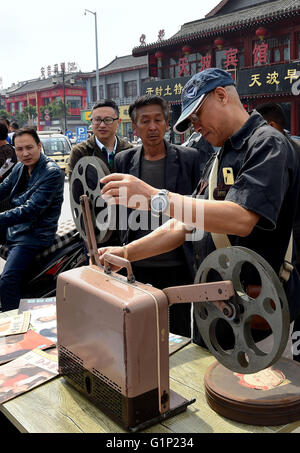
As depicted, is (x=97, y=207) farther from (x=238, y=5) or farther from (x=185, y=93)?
(x=238, y=5)

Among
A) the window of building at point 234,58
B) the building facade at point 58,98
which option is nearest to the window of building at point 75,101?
the building facade at point 58,98

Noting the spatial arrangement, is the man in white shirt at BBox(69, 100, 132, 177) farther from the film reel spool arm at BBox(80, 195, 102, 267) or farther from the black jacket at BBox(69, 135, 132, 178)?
the film reel spool arm at BBox(80, 195, 102, 267)

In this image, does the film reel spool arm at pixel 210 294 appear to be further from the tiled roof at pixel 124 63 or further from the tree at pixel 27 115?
the tree at pixel 27 115

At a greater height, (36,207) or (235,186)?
(235,186)

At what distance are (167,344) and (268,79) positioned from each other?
1903cm

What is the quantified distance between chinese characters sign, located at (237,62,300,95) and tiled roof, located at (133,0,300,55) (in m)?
2.01

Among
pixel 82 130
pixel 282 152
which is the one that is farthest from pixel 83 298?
pixel 82 130

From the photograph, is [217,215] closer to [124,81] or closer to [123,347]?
[123,347]

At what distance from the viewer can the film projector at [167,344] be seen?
1.25 metres

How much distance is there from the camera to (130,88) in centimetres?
3741

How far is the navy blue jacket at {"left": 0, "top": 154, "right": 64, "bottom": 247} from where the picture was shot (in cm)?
364

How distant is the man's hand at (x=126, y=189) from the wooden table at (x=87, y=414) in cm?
65

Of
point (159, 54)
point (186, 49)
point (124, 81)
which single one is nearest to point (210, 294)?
point (186, 49)

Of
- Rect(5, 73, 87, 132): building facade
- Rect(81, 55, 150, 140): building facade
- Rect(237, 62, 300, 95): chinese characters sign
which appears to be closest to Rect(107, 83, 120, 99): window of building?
Rect(81, 55, 150, 140): building facade
